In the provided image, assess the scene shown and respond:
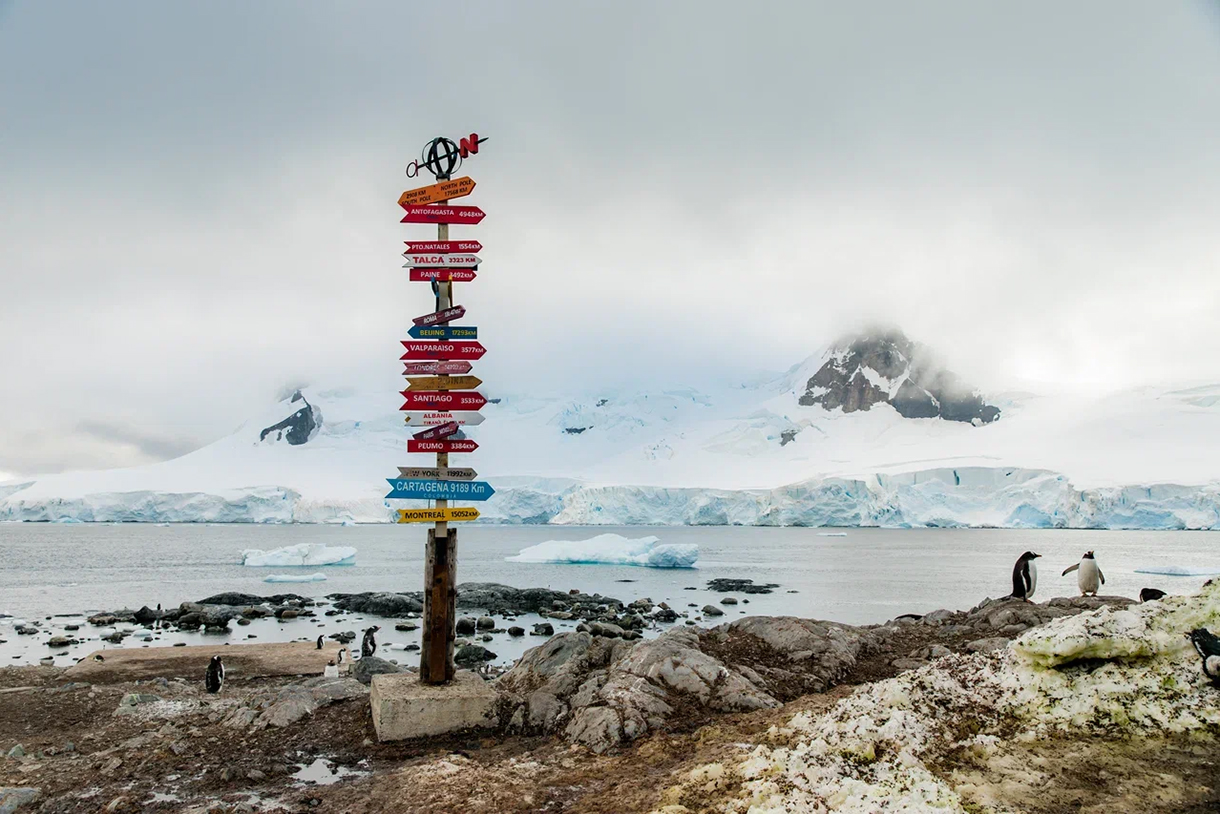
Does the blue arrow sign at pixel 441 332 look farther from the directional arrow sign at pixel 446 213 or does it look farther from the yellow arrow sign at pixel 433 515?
the yellow arrow sign at pixel 433 515

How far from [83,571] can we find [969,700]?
6588cm

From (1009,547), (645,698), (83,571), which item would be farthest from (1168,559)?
(83,571)

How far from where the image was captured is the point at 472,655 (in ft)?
71.6

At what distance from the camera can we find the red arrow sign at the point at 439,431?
9.47m

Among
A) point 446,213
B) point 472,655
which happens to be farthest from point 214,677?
point 446,213

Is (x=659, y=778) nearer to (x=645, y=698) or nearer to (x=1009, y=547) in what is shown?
(x=645, y=698)

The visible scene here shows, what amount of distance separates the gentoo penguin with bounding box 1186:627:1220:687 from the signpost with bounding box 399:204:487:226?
8.21 meters

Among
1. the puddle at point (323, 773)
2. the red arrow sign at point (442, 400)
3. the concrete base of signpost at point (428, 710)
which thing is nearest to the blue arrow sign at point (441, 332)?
the red arrow sign at point (442, 400)

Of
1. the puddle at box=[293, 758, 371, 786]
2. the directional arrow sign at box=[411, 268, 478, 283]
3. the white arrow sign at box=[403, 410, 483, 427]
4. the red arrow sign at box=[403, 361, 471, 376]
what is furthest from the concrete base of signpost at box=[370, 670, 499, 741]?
the directional arrow sign at box=[411, 268, 478, 283]

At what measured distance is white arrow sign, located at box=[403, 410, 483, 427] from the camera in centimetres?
949

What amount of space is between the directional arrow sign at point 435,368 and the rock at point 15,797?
547 centimetres

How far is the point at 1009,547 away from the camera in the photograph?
94.1m

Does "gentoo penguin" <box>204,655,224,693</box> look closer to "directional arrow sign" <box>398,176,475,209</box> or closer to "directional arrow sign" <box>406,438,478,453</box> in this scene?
"directional arrow sign" <box>406,438,478,453</box>

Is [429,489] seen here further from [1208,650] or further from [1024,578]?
[1024,578]
